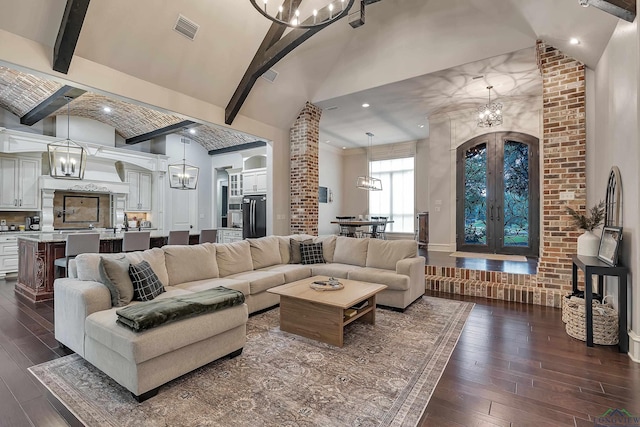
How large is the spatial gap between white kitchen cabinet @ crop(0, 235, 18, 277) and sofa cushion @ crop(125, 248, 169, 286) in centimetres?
493

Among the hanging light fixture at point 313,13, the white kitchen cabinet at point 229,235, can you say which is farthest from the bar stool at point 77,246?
the white kitchen cabinet at point 229,235

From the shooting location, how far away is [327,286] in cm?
326

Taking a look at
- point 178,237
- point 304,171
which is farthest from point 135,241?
point 304,171

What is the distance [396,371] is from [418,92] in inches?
210

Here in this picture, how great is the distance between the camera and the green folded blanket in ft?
6.65

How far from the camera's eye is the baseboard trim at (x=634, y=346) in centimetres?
254

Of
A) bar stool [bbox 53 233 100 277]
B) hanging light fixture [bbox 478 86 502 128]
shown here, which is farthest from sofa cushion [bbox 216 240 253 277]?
hanging light fixture [bbox 478 86 502 128]

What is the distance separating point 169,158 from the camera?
8.91 metres

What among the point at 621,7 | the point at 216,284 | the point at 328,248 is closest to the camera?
the point at 621,7

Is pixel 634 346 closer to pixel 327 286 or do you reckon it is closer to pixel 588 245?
pixel 588 245

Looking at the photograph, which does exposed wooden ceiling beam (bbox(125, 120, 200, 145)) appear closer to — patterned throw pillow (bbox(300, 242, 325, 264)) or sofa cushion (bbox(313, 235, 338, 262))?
patterned throw pillow (bbox(300, 242, 325, 264))

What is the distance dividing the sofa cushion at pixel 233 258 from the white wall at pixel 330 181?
6278mm

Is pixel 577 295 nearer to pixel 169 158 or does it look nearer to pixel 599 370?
pixel 599 370

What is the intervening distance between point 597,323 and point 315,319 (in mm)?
2676
